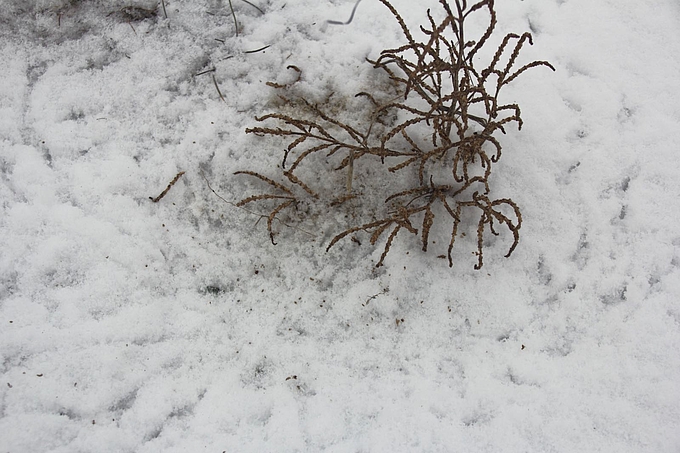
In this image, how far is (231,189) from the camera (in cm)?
220

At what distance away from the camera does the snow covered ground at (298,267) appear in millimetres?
1803

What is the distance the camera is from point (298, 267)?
208 centimetres

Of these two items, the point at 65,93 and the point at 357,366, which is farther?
the point at 65,93

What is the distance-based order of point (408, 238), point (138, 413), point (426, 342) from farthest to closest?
point (408, 238) < point (426, 342) < point (138, 413)

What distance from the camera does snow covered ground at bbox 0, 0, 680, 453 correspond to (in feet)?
5.91

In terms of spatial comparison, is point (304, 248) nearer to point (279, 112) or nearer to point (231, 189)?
point (231, 189)

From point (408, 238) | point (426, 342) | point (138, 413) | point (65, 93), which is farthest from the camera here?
point (65, 93)

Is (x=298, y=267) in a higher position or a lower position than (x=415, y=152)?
lower

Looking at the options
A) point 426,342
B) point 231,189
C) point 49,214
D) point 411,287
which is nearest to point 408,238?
point 411,287

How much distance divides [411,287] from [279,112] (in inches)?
41.4

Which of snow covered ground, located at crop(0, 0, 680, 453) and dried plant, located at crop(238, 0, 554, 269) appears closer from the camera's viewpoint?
snow covered ground, located at crop(0, 0, 680, 453)

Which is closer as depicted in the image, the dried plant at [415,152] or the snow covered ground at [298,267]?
the snow covered ground at [298,267]

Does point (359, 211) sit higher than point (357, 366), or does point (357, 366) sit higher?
point (359, 211)

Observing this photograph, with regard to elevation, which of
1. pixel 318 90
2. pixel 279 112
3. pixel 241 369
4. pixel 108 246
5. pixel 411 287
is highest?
pixel 318 90
